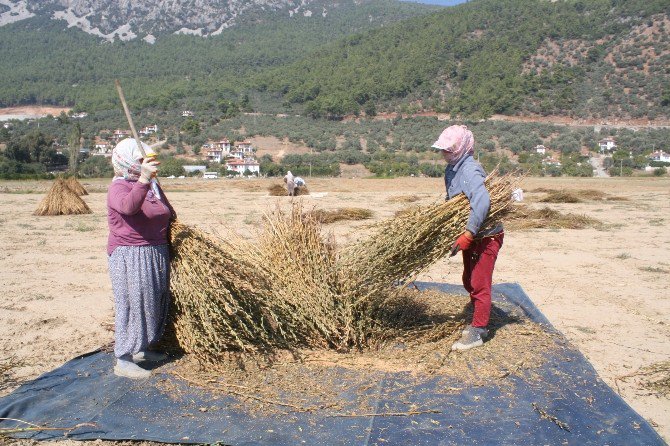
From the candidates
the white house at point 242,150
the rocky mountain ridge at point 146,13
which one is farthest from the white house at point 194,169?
the rocky mountain ridge at point 146,13

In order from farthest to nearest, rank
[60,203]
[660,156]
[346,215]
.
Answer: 1. [660,156]
2. [60,203]
3. [346,215]

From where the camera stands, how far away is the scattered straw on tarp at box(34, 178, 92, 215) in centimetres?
1235

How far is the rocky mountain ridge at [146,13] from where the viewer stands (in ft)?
382

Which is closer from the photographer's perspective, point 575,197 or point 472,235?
point 472,235

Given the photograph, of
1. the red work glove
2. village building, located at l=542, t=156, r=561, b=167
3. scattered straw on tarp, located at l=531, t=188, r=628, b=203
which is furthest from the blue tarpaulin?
village building, located at l=542, t=156, r=561, b=167

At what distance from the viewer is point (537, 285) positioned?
5984 millimetres

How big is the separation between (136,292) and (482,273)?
2153mm

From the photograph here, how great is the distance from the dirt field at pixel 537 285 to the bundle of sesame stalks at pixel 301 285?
0.44 meters

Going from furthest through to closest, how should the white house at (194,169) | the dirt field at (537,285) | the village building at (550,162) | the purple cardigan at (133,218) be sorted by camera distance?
the white house at (194,169)
the village building at (550,162)
the dirt field at (537,285)
the purple cardigan at (133,218)

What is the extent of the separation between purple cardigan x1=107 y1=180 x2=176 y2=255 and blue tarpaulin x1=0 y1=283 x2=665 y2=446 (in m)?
0.81

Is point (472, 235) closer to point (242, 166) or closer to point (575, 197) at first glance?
point (575, 197)

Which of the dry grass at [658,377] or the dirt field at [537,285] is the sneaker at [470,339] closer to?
the dirt field at [537,285]

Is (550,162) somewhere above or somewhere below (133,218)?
above

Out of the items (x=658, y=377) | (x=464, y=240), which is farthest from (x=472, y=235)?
(x=658, y=377)
